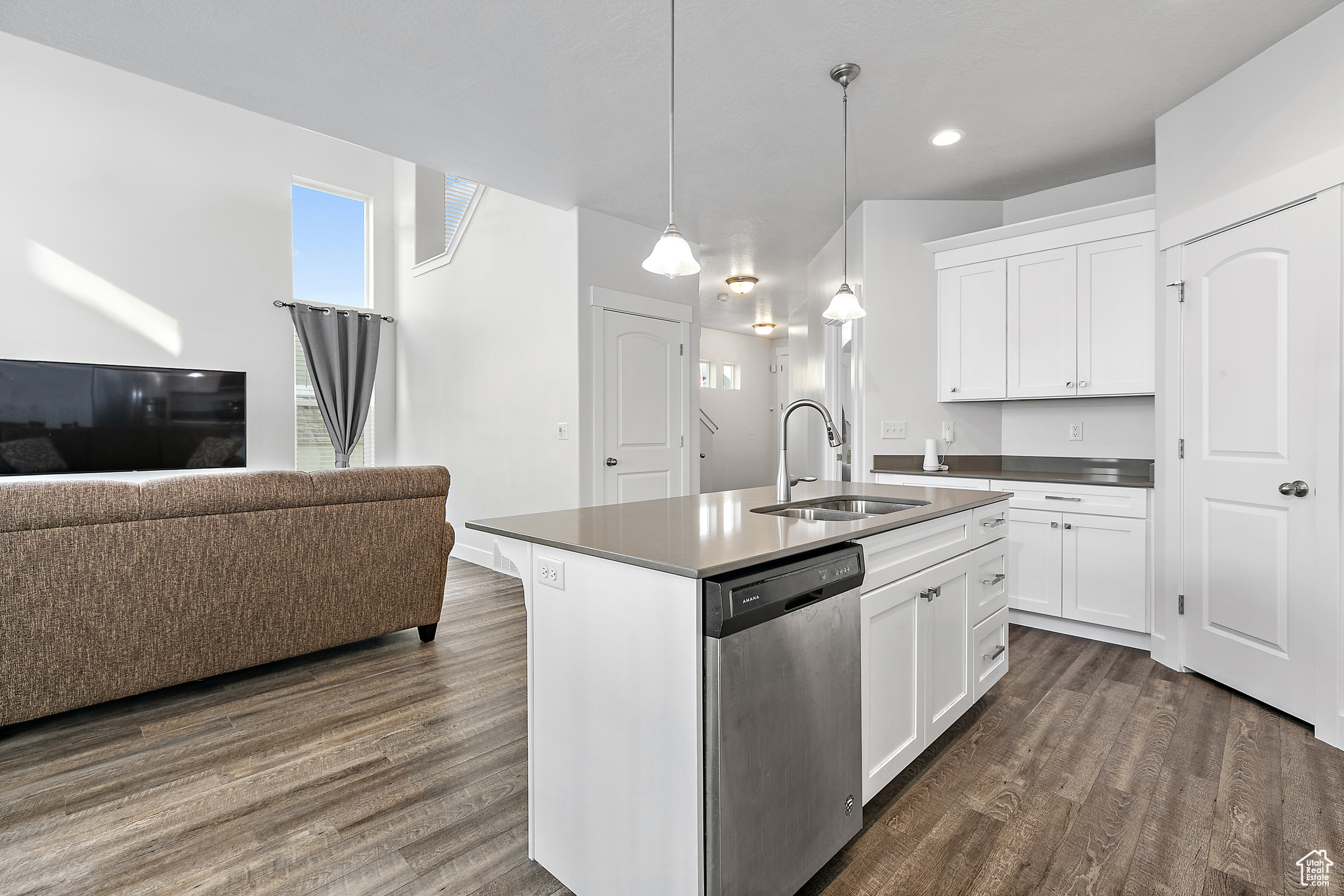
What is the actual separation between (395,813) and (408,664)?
→ 1210mm

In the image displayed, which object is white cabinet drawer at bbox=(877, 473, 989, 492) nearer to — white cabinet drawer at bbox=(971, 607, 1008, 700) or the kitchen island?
white cabinet drawer at bbox=(971, 607, 1008, 700)

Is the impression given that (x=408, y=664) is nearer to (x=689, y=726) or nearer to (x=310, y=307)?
(x=689, y=726)

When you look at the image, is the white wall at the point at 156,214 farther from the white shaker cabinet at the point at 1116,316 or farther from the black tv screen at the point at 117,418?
the white shaker cabinet at the point at 1116,316

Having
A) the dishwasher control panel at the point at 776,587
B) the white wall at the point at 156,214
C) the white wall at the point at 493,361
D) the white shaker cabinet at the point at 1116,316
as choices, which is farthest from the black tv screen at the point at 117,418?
the white shaker cabinet at the point at 1116,316

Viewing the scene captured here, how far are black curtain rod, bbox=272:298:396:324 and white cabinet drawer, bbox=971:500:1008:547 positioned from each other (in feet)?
18.6

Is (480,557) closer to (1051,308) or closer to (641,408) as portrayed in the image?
(641,408)

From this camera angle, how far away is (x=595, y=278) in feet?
13.7

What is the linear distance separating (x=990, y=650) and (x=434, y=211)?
6.01 m

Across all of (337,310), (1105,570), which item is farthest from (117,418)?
(1105,570)

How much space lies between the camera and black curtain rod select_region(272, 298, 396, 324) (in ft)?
17.9

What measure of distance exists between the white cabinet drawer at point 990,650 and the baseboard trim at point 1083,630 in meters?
0.91

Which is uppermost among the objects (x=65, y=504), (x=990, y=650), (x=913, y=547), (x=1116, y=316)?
(x=1116, y=316)

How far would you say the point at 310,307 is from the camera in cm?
553

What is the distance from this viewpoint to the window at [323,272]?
568 centimetres
